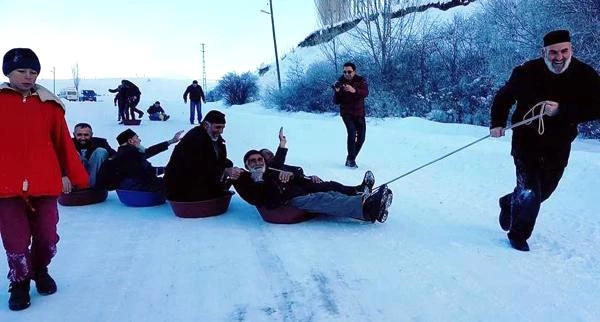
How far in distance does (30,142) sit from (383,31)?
1799cm

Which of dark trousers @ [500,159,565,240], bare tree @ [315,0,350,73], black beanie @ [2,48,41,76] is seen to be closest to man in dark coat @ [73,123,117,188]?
black beanie @ [2,48,41,76]

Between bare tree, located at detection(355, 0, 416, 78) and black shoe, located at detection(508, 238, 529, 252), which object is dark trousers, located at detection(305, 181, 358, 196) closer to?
black shoe, located at detection(508, 238, 529, 252)

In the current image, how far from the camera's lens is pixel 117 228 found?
514 cm

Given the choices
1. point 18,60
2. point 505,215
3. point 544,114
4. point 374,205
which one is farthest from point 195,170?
point 544,114

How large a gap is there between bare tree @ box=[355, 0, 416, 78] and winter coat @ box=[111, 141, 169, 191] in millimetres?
14424

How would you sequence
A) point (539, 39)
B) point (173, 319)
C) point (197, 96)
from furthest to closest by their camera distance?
point (197, 96)
point (539, 39)
point (173, 319)

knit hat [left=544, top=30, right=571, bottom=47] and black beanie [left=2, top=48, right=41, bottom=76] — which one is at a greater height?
knit hat [left=544, top=30, right=571, bottom=47]

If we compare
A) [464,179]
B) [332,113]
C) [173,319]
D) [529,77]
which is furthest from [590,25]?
[173,319]

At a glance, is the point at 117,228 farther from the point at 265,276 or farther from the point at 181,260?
the point at 265,276

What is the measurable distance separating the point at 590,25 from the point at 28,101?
37.5 ft

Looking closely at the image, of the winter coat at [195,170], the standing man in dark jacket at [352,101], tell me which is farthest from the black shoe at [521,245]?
the standing man in dark jacket at [352,101]

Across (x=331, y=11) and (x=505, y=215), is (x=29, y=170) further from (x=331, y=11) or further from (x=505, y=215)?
(x=331, y=11)

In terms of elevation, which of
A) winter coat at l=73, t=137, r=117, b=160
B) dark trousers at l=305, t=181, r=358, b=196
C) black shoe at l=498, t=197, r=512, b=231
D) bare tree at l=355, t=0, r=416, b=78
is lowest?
black shoe at l=498, t=197, r=512, b=231

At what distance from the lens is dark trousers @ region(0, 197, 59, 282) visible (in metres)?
3.13
